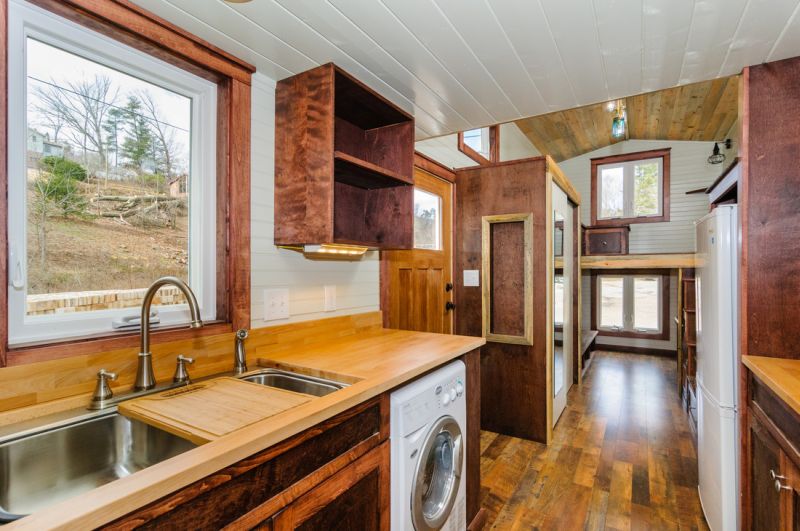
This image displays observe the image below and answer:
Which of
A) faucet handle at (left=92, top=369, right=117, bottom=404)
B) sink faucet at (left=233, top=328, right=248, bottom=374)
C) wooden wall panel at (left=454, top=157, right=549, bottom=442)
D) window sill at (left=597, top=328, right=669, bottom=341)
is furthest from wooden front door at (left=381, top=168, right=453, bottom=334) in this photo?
window sill at (left=597, top=328, right=669, bottom=341)

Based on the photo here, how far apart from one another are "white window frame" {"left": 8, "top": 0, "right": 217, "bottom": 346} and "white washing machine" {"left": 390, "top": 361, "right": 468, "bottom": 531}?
2.98ft

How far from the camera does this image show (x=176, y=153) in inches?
63.9

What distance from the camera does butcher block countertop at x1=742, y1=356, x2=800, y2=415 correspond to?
1.25 metres

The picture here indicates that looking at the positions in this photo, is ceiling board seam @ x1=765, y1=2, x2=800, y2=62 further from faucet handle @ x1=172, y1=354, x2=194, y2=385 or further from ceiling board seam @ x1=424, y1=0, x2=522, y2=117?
faucet handle @ x1=172, y1=354, x2=194, y2=385

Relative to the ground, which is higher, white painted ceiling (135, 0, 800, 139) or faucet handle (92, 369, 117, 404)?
white painted ceiling (135, 0, 800, 139)

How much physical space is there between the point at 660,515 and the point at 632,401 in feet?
6.62

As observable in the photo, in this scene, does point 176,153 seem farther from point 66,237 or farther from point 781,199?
point 781,199

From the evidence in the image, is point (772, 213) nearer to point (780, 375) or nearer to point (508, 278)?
point (780, 375)

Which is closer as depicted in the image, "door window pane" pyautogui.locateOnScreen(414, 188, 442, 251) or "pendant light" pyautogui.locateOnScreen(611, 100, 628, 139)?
"door window pane" pyautogui.locateOnScreen(414, 188, 442, 251)

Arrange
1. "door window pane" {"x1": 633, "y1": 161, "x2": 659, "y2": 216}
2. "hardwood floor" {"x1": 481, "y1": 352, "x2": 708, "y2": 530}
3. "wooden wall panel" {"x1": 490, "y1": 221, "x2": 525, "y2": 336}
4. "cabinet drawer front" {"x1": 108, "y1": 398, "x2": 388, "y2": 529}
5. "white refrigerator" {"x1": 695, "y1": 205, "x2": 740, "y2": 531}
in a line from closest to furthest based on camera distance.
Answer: "cabinet drawer front" {"x1": 108, "y1": 398, "x2": 388, "y2": 529}, "white refrigerator" {"x1": 695, "y1": 205, "x2": 740, "y2": 531}, "hardwood floor" {"x1": 481, "y1": 352, "x2": 708, "y2": 530}, "wooden wall panel" {"x1": 490, "y1": 221, "x2": 525, "y2": 336}, "door window pane" {"x1": 633, "y1": 161, "x2": 659, "y2": 216}

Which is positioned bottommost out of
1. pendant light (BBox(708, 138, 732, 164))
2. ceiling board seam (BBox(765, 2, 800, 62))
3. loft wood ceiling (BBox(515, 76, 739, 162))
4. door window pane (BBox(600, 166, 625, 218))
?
ceiling board seam (BBox(765, 2, 800, 62))

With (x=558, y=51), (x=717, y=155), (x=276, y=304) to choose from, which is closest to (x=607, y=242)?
(x=717, y=155)

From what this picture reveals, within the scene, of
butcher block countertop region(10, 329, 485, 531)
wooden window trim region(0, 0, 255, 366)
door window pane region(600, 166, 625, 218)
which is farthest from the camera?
door window pane region(600, 166, 625, 218)

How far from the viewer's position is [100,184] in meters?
1.38
